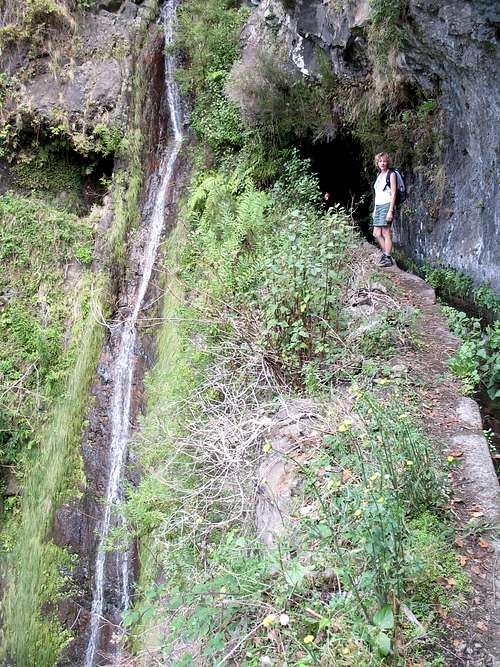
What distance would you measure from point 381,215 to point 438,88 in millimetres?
1693

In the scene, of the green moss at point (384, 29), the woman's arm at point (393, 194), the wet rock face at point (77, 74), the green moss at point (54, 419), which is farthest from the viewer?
the wet rock face at point (77, 74)

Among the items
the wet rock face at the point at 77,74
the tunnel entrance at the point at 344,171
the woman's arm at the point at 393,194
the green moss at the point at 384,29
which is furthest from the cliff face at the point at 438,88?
the wet rock face at the point at 77,74

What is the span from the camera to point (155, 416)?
5367 millimetres

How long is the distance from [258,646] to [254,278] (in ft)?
12.2

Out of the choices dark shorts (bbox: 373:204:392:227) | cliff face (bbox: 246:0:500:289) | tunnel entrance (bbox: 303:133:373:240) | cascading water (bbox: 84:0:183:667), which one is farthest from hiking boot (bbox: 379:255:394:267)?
cascading water (bbox: 84:0:183:667)

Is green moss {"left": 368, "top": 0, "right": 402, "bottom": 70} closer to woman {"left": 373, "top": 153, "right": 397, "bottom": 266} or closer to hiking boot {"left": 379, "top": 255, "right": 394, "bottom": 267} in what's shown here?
woman {"left": 373, "top": 153, "right": 397, "bottom": 266}

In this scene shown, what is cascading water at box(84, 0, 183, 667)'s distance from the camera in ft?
23.2

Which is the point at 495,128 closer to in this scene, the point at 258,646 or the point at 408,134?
the point at 408,134

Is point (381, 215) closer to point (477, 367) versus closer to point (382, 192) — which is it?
point (382, 192)

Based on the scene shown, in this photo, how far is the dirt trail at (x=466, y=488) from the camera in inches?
101

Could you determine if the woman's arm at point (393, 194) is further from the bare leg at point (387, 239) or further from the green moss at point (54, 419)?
the green moss at point (54, 419)

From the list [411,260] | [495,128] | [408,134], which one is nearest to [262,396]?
[495,128]

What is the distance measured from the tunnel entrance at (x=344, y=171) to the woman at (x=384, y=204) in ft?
6.22

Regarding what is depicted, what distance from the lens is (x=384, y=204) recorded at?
6.85m
